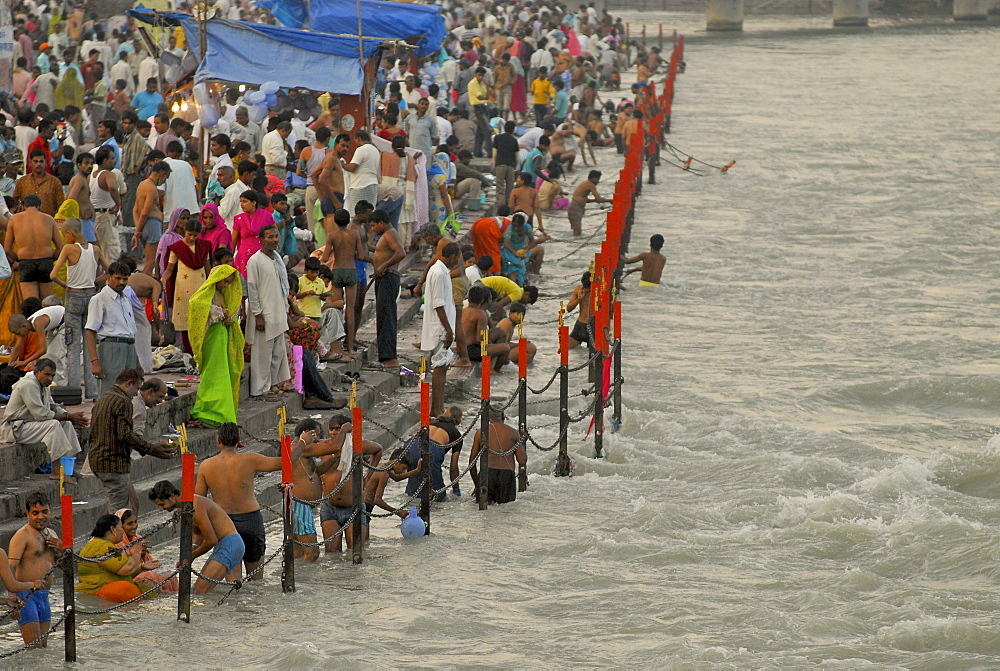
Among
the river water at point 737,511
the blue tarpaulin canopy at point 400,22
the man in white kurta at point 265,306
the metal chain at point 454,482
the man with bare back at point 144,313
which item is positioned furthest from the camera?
the blue tarpaulin canopy at point 400,22

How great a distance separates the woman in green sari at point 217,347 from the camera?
1069 centimetres

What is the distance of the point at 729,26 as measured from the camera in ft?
189

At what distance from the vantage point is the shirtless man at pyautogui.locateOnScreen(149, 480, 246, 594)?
8820 millimetres

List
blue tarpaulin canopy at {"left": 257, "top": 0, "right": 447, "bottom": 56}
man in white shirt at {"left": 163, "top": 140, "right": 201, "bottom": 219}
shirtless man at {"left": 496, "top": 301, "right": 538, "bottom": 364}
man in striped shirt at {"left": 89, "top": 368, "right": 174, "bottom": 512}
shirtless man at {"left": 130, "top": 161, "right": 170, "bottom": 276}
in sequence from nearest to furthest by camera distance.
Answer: man in striped shirt at {"left": 89, "top": 368, "right": 174, "bottom": 512}, shirtless man at {"left": 130, "top": 161, "right": 170, "bottom": 276}, man in white shirt at {"left": 163, "top": 140, "right": 201, "bottom": 219}, shirtless man at {"left": 496, "top": 301, "right": 538, "bottom": 364}, blue tarpaulin canopy at {"left": 257, "top": 0, "right": 447, "bottom": 56}

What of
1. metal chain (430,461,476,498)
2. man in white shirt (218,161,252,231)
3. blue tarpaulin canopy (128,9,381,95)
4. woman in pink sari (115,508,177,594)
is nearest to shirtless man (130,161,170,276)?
man in white shirt (218,161,252,231)

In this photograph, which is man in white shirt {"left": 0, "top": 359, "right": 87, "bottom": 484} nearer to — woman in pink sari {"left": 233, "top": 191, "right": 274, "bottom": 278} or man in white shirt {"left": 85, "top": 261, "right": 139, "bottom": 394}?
man in white shirt {"left": 85, "top": 261, "right": 139, "bottom": 394}

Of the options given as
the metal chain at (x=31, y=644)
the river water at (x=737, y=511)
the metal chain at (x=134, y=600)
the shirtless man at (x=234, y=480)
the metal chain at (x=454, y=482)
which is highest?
the shirtless man at (x=234, y=480)

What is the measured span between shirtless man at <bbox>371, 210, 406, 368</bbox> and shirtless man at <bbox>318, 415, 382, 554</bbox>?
294 cm

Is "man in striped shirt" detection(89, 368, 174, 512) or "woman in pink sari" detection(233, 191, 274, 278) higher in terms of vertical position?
"woman in pink sari" detection(233, 191, 274, 278)

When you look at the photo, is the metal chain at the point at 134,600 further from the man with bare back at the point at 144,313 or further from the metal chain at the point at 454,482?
the metal chain at the point at 454,482

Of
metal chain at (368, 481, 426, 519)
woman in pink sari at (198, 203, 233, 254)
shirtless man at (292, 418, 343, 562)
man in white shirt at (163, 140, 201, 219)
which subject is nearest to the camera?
shirtless man at (292, 418, 343, 562)

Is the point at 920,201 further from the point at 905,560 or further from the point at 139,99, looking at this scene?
the point at 905,560

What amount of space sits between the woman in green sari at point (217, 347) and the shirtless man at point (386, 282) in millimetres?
2126

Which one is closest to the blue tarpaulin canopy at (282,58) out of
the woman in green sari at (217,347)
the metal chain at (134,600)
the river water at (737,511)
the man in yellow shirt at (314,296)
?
the river water at (737,511)
